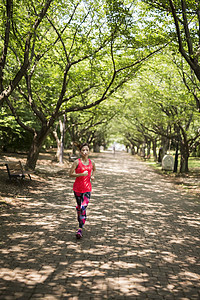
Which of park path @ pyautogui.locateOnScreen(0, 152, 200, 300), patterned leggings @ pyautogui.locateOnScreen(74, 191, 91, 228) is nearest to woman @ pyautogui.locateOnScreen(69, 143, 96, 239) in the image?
patterned leggings @ pyautogui.locateOnScreen(74, 191, 91, 228)

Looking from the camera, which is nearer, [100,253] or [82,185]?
[100,253]

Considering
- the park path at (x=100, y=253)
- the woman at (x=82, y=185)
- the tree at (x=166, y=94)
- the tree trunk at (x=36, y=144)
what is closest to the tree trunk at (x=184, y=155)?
the tree at (x=166, y=94)

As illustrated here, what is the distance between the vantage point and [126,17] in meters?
10.3

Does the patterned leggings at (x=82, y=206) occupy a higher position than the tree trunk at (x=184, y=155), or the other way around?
the tree trunk at (x=184, y=155)

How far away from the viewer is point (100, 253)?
5039 millimetres

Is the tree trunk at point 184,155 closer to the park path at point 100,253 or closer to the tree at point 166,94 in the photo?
the tree at point 166,94

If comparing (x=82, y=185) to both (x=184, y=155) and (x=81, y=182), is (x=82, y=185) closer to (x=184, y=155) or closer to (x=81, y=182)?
(x=81, y=182)

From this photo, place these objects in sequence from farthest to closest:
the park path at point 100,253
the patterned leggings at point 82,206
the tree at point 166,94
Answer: the tree at point 166,94 → the patterned leggings at point 82,206 → the park path at point 100,253

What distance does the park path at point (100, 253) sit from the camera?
149 inches

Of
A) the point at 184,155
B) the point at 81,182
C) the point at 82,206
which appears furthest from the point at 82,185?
the point at 184,155

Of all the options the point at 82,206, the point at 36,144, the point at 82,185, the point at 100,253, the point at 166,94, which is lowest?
the point at 100,253

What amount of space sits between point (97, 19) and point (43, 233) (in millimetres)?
9533

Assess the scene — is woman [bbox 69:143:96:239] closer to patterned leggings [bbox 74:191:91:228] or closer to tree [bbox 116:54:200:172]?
patterned leggings [bbox 74:191:91:228]

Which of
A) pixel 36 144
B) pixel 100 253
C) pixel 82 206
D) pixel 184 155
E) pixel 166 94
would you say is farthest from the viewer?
pixel 184 155
